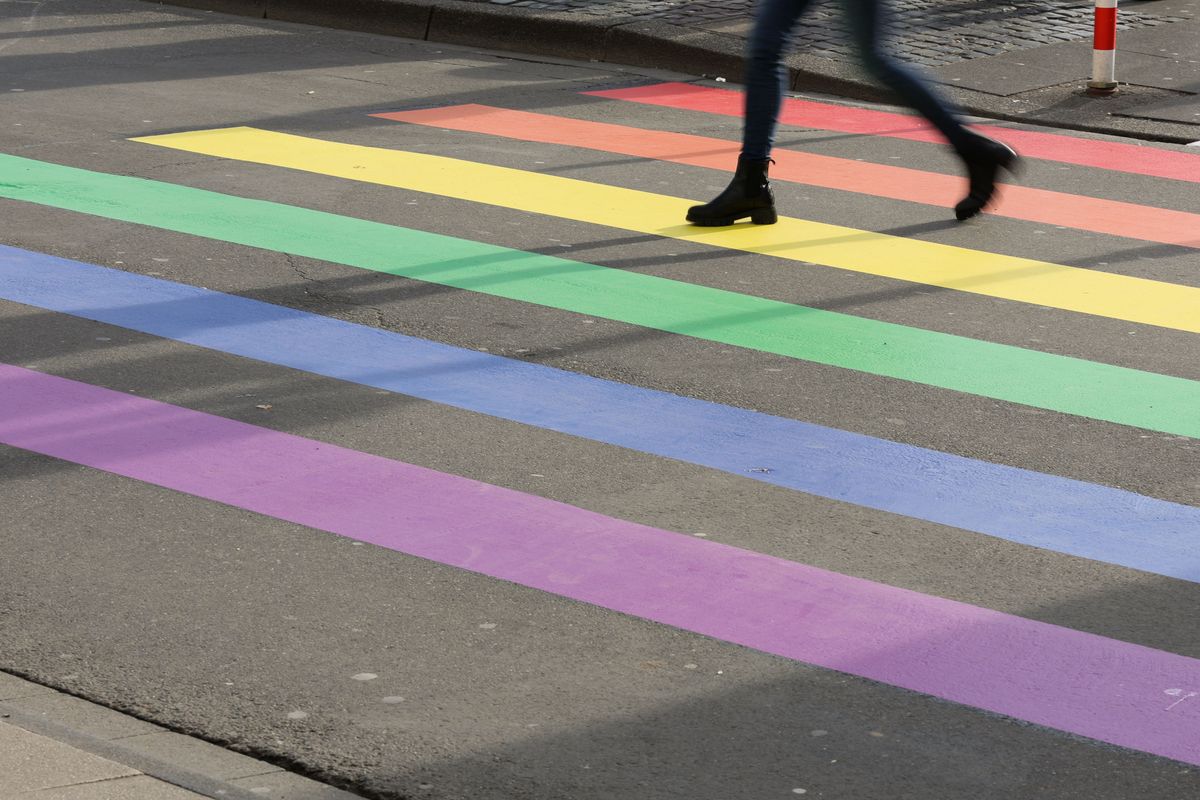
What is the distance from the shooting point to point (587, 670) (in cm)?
383

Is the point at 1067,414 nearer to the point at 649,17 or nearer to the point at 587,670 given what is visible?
the point at 587,670

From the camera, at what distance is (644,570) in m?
4.34

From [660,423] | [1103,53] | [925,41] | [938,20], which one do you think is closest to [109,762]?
[660,423]

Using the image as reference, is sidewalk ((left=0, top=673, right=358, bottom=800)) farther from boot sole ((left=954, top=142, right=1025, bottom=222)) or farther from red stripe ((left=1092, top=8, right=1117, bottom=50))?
red stripe ((left=1092, top=8, right=1117, bottom=50))

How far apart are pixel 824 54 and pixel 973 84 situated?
1.09m

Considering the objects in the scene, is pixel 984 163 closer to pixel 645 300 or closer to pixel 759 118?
pixel 759 118

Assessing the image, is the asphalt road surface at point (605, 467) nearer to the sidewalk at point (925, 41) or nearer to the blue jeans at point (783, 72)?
the blue jeans at point (783, 72)

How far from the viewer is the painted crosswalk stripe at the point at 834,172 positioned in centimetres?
797

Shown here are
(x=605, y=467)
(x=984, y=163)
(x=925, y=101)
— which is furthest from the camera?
(x=984, y=163)

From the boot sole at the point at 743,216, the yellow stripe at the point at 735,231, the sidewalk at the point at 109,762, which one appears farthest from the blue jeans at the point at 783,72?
the sidewalk at the point at 109,762

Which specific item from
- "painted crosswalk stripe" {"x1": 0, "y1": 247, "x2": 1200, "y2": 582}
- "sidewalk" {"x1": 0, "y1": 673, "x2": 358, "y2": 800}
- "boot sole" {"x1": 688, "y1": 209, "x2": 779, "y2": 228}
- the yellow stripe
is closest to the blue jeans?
"boot sole" {"x1": 688, "y1": 209, "x2": 779, "y2": 228}

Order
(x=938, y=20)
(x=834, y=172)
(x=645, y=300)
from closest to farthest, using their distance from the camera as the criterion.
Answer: (x=645, y=300) < (x=834, y=172) < (x=938, y=20)

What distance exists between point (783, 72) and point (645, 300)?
1.38m

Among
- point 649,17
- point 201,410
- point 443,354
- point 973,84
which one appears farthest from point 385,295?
point 649,17
